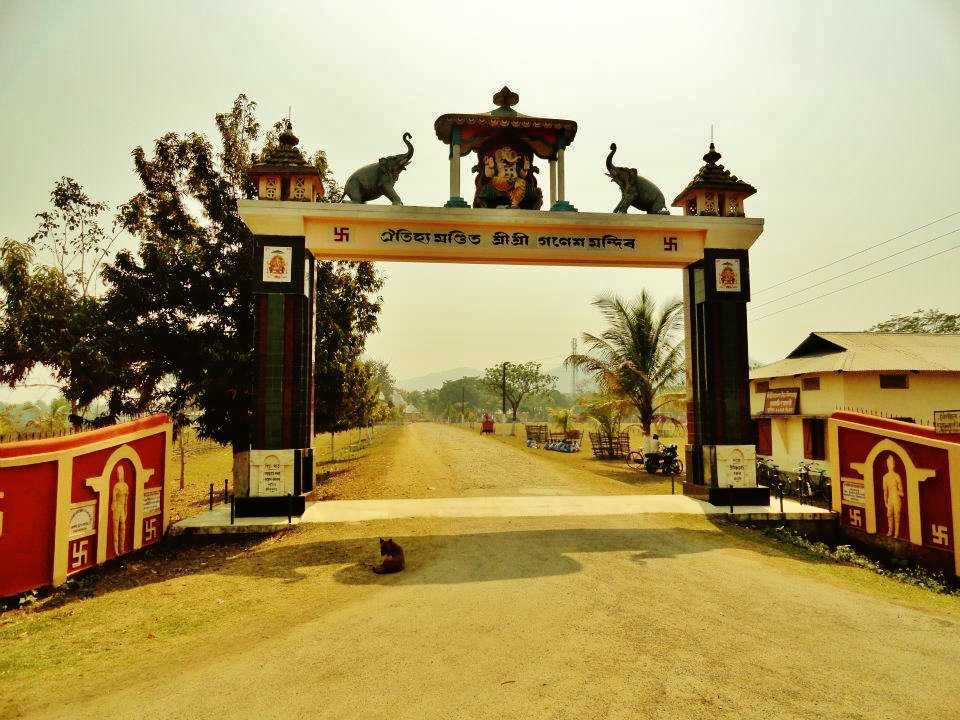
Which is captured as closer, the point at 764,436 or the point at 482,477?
the point at 482,477

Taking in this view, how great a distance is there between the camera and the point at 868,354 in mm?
17859

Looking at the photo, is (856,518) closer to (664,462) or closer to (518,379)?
(664,462)

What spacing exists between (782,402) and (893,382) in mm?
3448

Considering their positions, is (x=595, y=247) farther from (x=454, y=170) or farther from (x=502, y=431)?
(x=502, y=431)

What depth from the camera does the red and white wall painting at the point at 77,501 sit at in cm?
652

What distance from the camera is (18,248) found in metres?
15.0

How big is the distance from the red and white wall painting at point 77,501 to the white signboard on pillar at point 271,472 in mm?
1558

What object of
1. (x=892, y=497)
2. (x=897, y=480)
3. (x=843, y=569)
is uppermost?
(x=897, y=480)

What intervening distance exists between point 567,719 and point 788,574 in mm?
5402

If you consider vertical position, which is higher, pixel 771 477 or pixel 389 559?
pixel 389 559

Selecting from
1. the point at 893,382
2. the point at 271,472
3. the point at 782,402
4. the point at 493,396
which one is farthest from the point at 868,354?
the point at 493,396

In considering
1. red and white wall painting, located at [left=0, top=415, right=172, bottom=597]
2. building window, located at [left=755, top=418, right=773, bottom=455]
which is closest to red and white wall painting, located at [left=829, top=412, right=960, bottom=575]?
building window, located at [left=755, top=418, right=773, bottom=455]

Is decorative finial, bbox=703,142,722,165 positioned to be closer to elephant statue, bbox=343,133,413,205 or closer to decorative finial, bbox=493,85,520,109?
decorative finial, bbox=493,85,520,109

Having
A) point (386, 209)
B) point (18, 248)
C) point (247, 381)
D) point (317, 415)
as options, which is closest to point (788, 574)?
point (386, 209)
